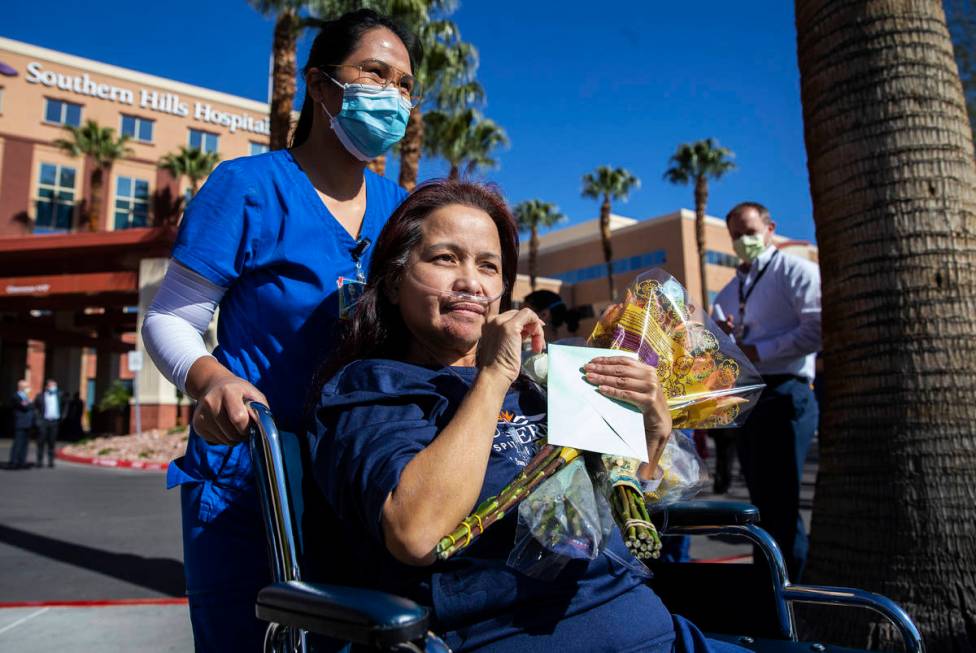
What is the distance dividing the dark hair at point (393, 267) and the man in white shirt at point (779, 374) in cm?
247

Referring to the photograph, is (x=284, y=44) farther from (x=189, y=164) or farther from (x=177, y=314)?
(x=189, y=164)

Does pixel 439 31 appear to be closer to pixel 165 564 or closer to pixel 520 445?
pixel 165 564

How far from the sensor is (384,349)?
1735 mm

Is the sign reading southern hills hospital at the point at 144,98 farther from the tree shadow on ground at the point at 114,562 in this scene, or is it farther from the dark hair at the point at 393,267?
the dark hair at the point at 393,267

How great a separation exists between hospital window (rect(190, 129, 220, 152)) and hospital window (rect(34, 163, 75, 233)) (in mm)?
6456

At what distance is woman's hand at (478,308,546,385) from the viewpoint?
1345 mm

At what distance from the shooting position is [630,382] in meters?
1.38

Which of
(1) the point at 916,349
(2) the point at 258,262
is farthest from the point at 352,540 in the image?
(1) the point at 916,349

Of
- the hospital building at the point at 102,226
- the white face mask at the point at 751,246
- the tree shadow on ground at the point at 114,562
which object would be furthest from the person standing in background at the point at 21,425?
the white face mask at the point at 751,246

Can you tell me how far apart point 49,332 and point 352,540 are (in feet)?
106

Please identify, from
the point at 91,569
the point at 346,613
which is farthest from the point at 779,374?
the point at 91,569

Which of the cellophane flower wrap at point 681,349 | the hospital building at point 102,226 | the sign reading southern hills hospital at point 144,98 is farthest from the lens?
the sign reading southern hills hospital at point 144,98

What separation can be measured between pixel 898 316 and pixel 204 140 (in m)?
42.0

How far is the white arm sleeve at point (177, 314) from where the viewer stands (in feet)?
5.20
